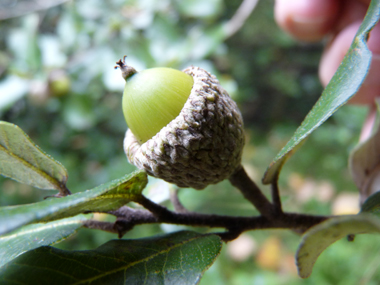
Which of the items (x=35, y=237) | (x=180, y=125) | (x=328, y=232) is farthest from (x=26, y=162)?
(x=328, y=232)

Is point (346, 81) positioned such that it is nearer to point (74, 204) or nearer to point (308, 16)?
point (74, 204)

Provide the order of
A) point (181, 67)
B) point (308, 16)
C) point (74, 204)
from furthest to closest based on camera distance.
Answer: point (181, 67)
point (308, 16)
point (74, 204)

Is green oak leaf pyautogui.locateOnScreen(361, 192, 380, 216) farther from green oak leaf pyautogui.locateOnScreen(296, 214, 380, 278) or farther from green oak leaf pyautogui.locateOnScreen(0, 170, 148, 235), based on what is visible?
green oak leaf pyautogui.locateOnScreen(0, 170, 148, 235)

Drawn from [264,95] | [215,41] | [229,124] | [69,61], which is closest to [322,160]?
[264,95]

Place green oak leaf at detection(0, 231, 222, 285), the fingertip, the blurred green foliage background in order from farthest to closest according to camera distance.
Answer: the blurred green foliage background < the fingertip < green oak leaf at detection(0, 231, 222, 285)

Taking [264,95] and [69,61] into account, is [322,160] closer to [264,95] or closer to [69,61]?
[264,95]

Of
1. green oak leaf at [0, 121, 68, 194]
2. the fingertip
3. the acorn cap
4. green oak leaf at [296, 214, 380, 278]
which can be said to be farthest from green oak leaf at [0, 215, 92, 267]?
the fingertip

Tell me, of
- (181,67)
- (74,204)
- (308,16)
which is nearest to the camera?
(74,204)
